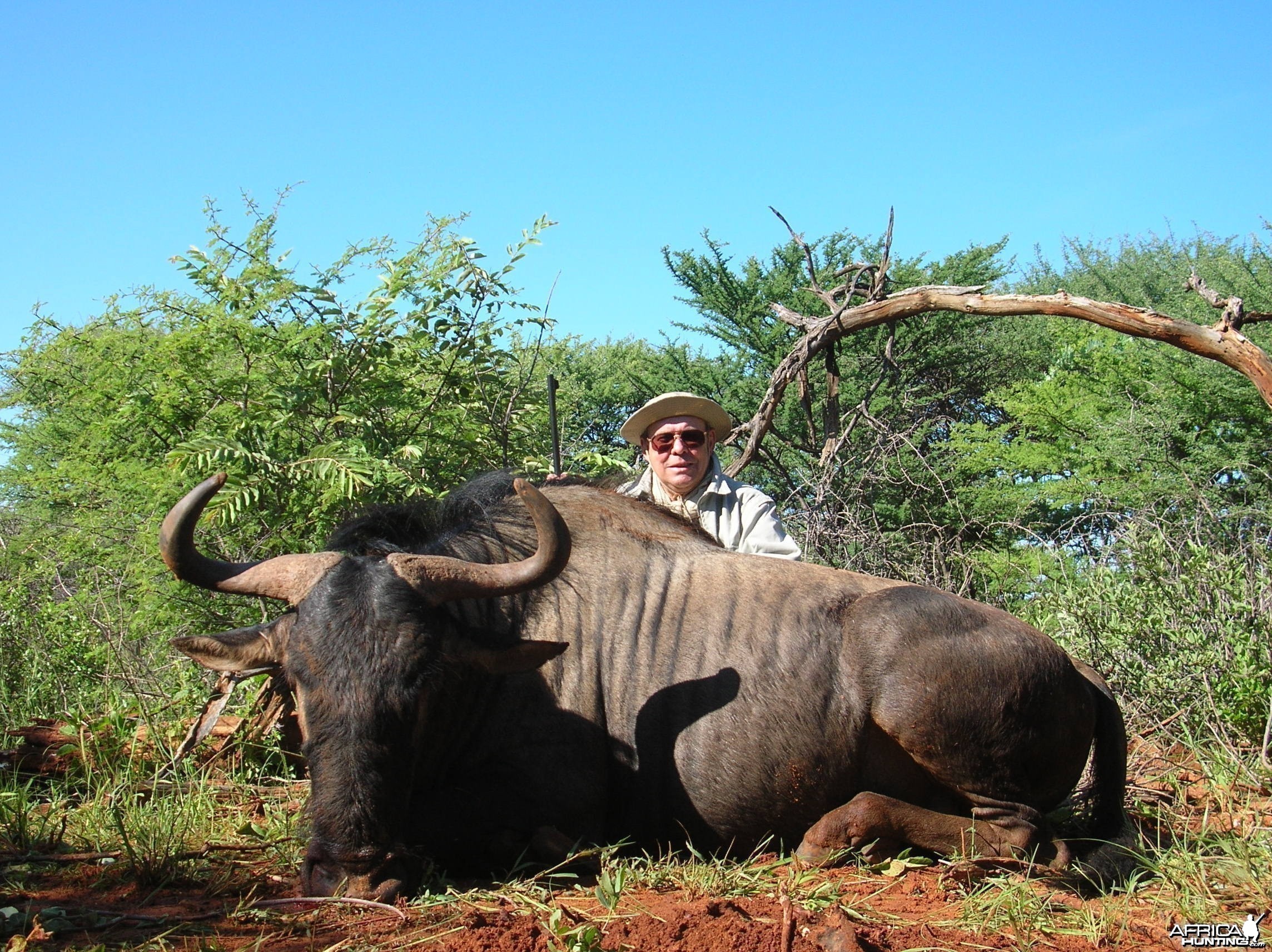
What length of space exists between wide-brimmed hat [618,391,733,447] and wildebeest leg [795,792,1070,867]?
2407mm

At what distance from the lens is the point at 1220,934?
3244mm

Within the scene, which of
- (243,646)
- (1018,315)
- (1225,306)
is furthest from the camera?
A: (1018,315)

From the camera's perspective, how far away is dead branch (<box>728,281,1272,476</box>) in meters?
6.18

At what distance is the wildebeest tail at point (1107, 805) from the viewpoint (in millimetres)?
4039

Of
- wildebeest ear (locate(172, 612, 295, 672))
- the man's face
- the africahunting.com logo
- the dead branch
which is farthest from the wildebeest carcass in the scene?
the dead branch

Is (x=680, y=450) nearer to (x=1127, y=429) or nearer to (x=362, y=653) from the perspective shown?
(x=362, y=653)

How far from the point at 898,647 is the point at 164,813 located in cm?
294

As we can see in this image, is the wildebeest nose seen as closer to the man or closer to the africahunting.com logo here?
the africahunting.com logo

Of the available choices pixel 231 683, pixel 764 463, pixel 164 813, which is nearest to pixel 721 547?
pixel 231 683

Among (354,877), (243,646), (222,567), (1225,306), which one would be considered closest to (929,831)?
(354,877)

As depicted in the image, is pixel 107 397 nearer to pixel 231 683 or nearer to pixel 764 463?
pixel 231 683

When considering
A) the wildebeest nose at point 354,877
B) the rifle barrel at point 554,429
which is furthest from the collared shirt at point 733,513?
the wildebeest nose at point 354,877

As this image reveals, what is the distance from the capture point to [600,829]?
13.7 feet

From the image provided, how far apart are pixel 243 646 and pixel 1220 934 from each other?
3.35 metres
